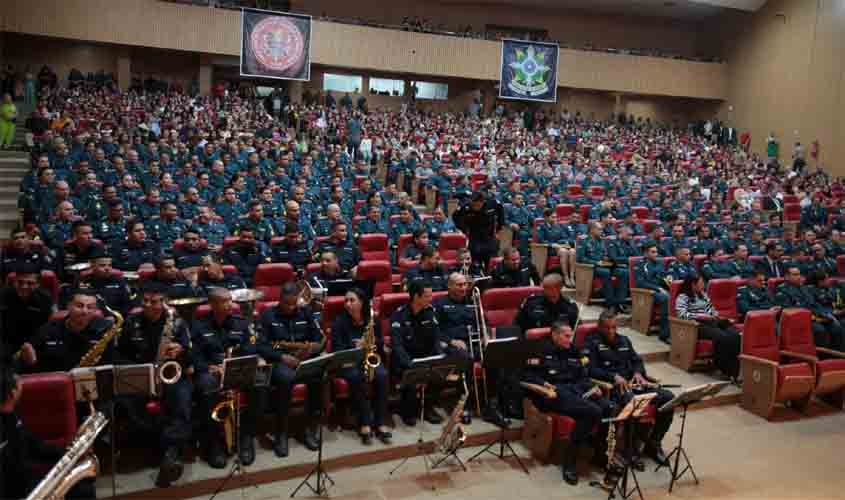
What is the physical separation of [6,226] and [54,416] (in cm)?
689

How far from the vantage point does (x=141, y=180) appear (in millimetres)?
10852

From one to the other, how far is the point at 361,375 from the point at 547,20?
24559 millimetres

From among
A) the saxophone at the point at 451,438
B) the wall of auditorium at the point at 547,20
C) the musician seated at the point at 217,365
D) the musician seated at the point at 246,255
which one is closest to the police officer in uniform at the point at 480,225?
the musician seated at the point at 246,255

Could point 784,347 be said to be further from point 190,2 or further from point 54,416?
point 190,2

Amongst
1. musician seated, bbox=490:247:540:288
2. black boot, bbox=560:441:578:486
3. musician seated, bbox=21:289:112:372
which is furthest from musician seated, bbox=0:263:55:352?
musician seated, bbox=490:247:540:288

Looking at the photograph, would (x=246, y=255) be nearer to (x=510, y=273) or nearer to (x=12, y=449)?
(x=510, y=273)

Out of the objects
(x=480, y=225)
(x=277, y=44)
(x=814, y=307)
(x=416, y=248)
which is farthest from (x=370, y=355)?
Result: (x=277, y=44)

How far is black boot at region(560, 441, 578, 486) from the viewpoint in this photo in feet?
17.2

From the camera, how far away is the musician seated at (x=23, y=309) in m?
5.15

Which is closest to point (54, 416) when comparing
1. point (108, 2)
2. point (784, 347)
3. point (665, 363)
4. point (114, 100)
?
point (665, 363)

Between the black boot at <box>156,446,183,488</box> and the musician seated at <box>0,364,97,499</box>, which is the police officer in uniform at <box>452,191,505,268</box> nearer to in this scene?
the black boot at <box>156,446,183,488</box>

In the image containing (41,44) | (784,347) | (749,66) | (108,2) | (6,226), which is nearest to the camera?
(784,347)

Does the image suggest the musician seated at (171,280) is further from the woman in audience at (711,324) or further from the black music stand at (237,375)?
the woman in audience at (711,324)

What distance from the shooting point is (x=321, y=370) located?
4805mm
